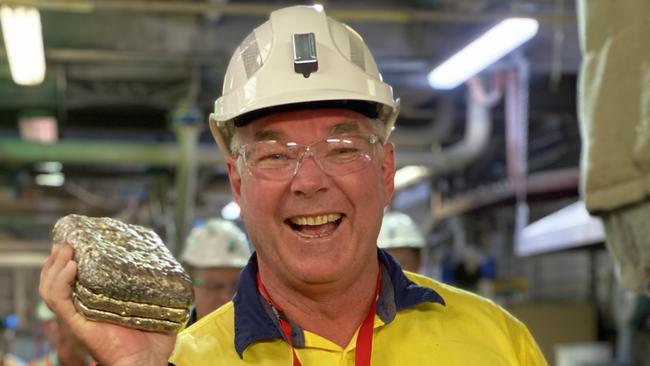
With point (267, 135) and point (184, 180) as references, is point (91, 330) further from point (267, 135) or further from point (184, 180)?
point (184, 180)

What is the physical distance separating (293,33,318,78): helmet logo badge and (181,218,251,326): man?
6.52 ft

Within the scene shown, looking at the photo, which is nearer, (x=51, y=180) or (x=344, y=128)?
(x=344, y=128)

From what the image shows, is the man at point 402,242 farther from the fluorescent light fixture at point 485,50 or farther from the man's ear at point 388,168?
the man's ear at point 388,168

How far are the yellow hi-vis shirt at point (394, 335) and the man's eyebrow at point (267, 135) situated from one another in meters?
0.29

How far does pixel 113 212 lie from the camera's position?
30.8ft

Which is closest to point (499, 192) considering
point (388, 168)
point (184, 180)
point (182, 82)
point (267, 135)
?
point (184, 180)

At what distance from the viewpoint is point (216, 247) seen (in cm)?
482

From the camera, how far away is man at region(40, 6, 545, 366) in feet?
6.17

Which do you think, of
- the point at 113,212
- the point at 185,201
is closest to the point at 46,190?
the point at 113,212

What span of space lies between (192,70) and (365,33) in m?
1.30

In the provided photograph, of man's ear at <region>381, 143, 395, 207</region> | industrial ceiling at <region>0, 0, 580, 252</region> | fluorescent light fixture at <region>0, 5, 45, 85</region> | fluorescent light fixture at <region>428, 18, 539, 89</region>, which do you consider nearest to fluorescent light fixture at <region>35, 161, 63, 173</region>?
industrial ceiling at <region>0, 0, 580, 252</region>

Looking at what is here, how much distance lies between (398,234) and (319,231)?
325 centimetres

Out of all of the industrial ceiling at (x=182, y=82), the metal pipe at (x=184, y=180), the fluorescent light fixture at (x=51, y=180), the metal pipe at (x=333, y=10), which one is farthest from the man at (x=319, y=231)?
the fluorescent light fixture at (x=51, y=180)

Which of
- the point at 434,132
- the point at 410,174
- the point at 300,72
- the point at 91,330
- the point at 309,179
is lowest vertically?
the point at 410,174
